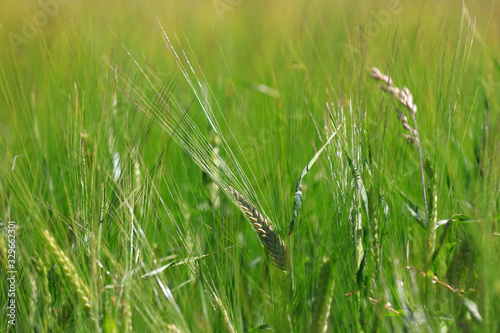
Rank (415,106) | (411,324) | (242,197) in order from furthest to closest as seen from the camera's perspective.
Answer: (415,106)
(242,197)
(411,324)

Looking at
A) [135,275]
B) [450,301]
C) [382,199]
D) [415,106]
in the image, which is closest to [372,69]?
[415,106]

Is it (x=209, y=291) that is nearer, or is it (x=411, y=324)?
(x=411, y=324)

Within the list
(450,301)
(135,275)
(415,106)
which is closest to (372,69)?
(415,106)

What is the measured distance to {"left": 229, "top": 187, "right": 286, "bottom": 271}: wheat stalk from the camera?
1.73ft

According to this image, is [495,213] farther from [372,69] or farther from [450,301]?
[372,69]

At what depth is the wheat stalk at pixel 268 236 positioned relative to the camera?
0.53 meters

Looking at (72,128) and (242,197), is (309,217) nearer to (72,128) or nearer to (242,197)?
(242,197)

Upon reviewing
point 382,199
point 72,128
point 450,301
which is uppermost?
point 72,128

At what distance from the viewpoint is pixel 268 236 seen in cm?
53

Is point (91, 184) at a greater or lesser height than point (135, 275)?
greater

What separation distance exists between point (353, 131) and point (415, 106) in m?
0.12

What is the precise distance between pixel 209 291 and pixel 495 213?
1.18 feet

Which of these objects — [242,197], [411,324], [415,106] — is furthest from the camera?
[415,106]

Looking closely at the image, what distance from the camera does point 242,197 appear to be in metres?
0.55
